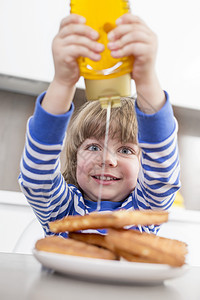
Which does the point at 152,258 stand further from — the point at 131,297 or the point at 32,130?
the point at 32,130

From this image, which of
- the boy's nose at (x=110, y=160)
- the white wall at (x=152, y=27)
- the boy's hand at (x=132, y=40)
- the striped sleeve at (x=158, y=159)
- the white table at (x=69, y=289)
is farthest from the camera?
the white wall at (x=152, y=27)

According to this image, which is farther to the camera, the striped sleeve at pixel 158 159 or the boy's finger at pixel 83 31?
the striped sleeve at pixel 158 159

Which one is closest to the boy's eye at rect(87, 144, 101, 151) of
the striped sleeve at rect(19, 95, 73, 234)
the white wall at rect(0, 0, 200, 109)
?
the striped sleeve at rect(19, 95, 73, 234)

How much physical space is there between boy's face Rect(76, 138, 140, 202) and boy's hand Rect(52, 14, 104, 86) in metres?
0.41

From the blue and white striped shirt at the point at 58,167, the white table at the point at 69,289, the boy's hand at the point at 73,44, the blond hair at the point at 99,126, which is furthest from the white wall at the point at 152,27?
the white table at the point at 69,289

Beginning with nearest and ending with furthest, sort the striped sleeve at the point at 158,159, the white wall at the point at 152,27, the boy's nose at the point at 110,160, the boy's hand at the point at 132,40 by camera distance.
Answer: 1. the boy's hand at the point at 132,40
2. the striped sleeve at the point at 158,159
3. the boy's nose at the point at 110,160
4. the white wall at the point at 152,27

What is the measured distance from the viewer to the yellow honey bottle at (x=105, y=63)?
54cm

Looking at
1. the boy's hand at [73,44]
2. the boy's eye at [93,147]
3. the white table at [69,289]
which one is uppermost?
the boy's hand at [73,44]

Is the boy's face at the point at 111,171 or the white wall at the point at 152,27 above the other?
the white wall at the point at 152,27

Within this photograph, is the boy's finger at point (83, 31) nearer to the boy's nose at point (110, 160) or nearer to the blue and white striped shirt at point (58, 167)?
the blue and white striped shirt at point (58, 167)

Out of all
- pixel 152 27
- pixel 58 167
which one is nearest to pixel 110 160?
pixel 58 167

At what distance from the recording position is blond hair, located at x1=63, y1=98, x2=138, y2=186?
39.2 inches

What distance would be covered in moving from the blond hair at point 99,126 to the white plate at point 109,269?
24.3 inches

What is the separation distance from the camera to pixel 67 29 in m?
0.56
